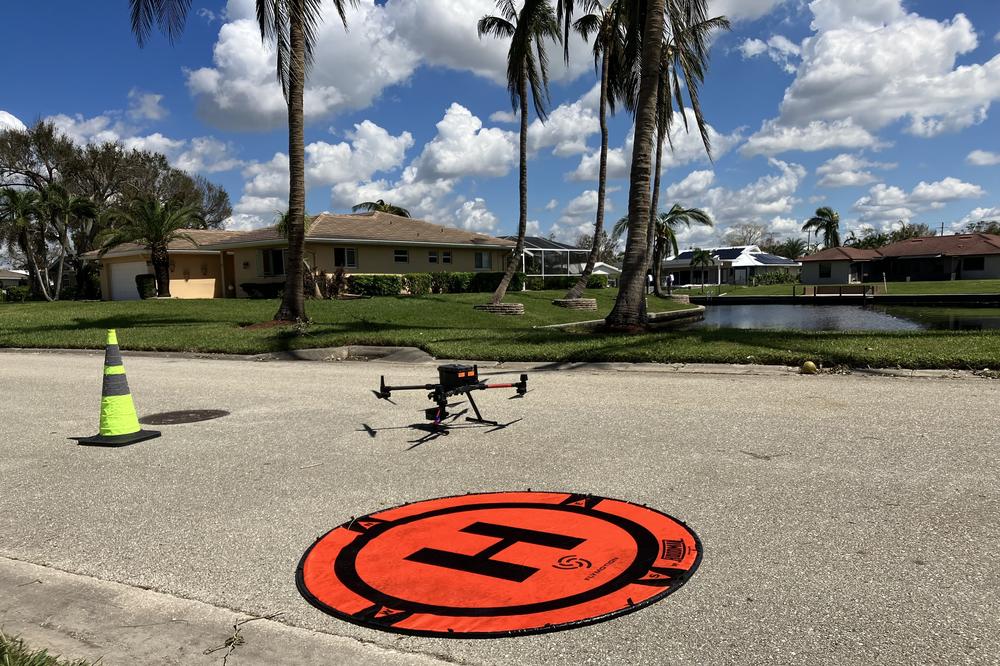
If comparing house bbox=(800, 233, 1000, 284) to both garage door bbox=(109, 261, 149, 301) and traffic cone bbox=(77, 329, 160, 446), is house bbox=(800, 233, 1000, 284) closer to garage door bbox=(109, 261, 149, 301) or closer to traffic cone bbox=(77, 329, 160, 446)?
garage door bbox=(109, 261, 149, 301)

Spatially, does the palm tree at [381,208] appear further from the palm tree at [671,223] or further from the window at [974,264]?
the window at [974,264]

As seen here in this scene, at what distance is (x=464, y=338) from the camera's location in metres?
15.3

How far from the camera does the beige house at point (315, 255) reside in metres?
34.8

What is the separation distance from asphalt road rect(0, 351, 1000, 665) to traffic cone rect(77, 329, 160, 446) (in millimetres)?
213

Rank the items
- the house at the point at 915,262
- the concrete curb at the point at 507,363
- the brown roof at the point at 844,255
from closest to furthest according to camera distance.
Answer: the concrete curb at the point at 507,363
the house at the point at 915,262
the brown roof at the point at 844,255

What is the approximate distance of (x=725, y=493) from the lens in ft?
15.4

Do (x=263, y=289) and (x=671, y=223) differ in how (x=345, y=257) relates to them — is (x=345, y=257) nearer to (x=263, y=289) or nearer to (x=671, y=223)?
(x=263, y=289)

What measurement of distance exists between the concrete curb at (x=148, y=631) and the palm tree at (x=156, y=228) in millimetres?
32205

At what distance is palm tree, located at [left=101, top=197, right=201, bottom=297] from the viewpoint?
32.3m

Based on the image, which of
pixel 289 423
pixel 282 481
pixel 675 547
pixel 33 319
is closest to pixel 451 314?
pixel 33 319

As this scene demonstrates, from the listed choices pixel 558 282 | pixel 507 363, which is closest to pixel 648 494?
pixel 507 363

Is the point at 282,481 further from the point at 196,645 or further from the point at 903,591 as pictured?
the point at 903,591

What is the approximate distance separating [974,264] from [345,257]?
55.8 m

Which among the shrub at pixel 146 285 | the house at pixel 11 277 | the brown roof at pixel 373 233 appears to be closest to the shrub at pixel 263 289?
the brown roof at pixel 373 233
